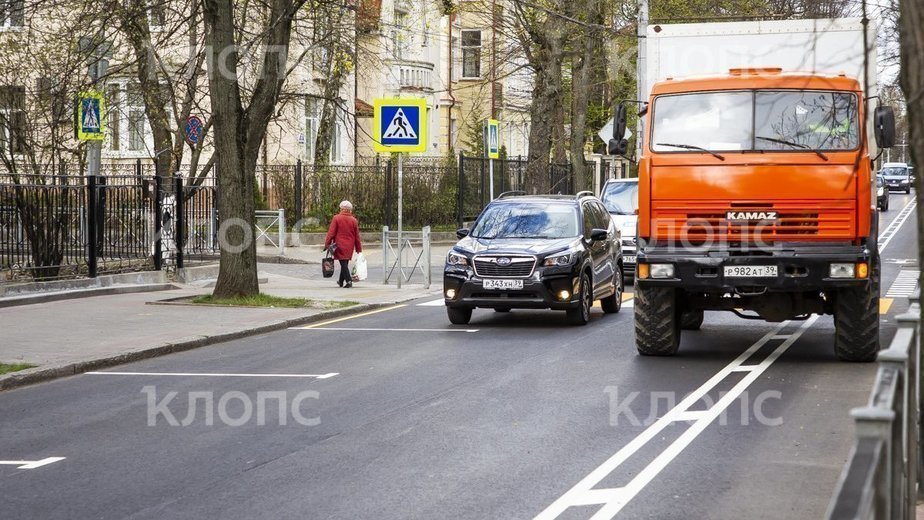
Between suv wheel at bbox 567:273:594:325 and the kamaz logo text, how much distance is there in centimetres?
445

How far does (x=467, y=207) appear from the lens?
40.5 m

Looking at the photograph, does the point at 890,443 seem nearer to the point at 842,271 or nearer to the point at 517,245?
the point at 842,271

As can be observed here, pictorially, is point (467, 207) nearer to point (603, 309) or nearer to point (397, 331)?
point (603, 309)

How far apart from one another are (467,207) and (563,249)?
74.8 ft

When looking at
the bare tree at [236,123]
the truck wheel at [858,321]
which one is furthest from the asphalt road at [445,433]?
the bare tree at [236,123]

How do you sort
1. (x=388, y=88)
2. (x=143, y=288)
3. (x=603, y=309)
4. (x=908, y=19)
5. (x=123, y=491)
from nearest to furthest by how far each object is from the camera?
(x=908, y=19) < (x=123, y=491) < (x=603, y=309) < (x=143, y=288) < (x=388, y=88)

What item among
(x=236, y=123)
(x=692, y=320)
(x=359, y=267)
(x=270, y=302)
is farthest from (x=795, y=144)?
(x=359, y=267)

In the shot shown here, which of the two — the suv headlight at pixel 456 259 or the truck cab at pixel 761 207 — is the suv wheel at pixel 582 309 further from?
the truck cab at pixel 761 207

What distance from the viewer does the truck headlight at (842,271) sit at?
13.0 metres

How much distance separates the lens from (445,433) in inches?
379

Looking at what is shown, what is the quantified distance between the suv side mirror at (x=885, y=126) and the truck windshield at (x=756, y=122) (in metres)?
0.50

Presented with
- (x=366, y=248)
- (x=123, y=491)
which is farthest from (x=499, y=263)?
(x=366, y=248)

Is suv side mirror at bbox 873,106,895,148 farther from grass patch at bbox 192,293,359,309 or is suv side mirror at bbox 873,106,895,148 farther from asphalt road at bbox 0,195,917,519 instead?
grass patch at bbox 192,293,359,309

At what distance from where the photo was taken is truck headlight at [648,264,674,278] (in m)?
13.5
